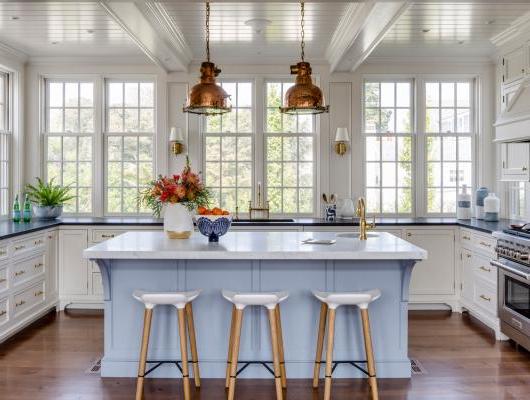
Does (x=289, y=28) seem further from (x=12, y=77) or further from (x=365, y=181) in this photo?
(x=12, y=77)

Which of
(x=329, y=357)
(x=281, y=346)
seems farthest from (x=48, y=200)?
(x=329, y=357)

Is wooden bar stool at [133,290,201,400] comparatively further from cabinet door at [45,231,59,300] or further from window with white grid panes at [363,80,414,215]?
window with white grid panes at [363,80,414,215]

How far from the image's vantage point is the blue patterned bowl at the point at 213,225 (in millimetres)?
3723

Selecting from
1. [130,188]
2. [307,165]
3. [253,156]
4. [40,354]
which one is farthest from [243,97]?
[40,354]

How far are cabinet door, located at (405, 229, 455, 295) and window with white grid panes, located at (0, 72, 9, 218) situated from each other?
4.60 metres

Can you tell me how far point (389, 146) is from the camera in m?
6.31

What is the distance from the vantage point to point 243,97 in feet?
20.7

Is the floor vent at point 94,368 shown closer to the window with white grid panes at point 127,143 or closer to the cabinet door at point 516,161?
the window with white grid panes at point 127,143

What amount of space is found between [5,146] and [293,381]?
4.42 m

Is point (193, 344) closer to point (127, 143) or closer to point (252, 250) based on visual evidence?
point (252, 250)

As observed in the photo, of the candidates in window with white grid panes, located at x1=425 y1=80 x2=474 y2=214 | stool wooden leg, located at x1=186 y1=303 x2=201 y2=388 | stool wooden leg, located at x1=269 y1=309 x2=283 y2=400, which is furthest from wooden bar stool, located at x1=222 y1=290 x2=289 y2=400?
window with white grid panes, located at x1=425 y1=80 x2=474 y2=214

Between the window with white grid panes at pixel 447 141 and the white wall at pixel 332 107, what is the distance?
161 mm

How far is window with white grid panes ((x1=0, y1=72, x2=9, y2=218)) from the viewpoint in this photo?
5871 millimetres

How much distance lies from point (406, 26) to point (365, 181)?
1978mm
